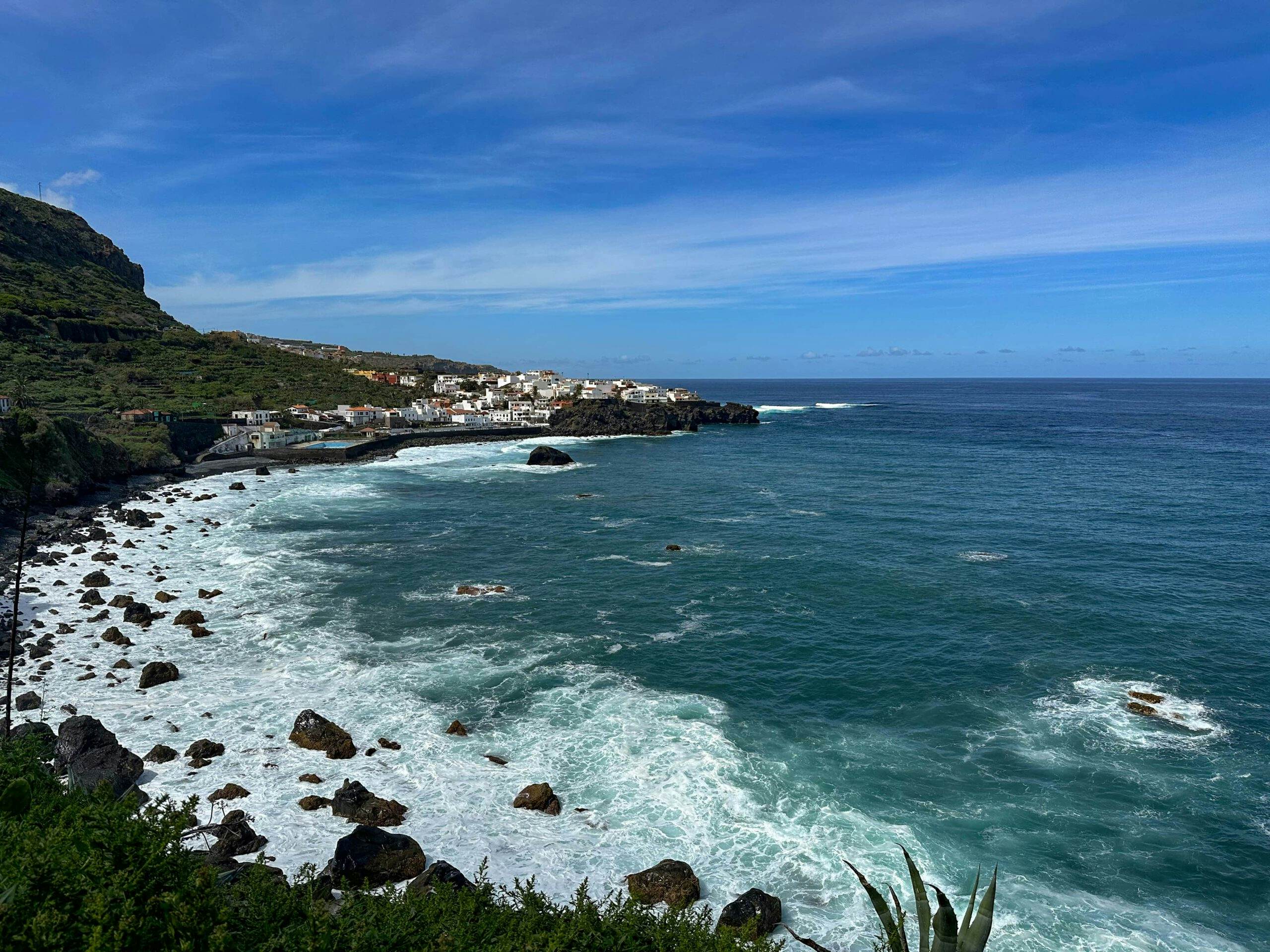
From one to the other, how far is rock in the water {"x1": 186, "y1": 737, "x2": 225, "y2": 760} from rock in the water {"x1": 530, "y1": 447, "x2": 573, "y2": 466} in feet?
234

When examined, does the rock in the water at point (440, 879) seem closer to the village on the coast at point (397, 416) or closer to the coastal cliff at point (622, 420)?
the village on the coast at point (397, 416)

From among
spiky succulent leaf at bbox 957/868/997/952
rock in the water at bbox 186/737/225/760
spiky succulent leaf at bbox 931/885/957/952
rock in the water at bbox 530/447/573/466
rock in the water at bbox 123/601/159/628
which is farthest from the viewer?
rock in the water at bbox 530/447/573/466

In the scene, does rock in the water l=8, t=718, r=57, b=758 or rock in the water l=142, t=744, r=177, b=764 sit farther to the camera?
rock in the water l=142, t=744, r=177, b=764

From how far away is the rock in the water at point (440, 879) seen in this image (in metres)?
16.7

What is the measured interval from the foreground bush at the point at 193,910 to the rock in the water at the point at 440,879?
1.54 meters

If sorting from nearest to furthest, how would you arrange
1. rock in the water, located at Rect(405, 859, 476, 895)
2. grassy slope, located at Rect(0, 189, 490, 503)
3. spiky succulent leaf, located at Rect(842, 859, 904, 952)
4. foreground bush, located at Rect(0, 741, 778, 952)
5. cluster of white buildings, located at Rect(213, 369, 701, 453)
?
spiky succulent leaf, located at Rect(842, 859, 904, 952) → foreground bush, located at Rect(0, 741, 778, 952) → rock in the water, located at Rect(405, 859, 476, 895) → grassy slope, located at Rect(0, 189, 490, 503) → cluster of white buildings, located at Rect(213, 369, 701, 453)

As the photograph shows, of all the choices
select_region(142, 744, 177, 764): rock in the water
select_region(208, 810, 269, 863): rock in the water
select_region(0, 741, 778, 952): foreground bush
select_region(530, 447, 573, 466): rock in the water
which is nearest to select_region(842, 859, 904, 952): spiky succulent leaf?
select_region(0, 741, 778, 952): foreground bush

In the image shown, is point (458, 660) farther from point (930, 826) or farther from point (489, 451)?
point (489, 451)

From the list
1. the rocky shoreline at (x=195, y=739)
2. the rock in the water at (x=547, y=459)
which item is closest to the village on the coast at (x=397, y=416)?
the rock in the water at (x=547, y=459)

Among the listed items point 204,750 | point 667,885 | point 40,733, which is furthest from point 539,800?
point 40,733

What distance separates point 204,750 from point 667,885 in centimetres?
1570

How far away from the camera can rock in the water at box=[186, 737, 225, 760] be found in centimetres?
2306

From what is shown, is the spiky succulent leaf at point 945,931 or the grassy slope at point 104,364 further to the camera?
the grassy slope at point 104,364

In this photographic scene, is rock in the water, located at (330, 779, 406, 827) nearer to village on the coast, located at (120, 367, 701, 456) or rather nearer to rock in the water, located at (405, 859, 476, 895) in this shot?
rock in the water, located at (405, 859, 476, 895)
